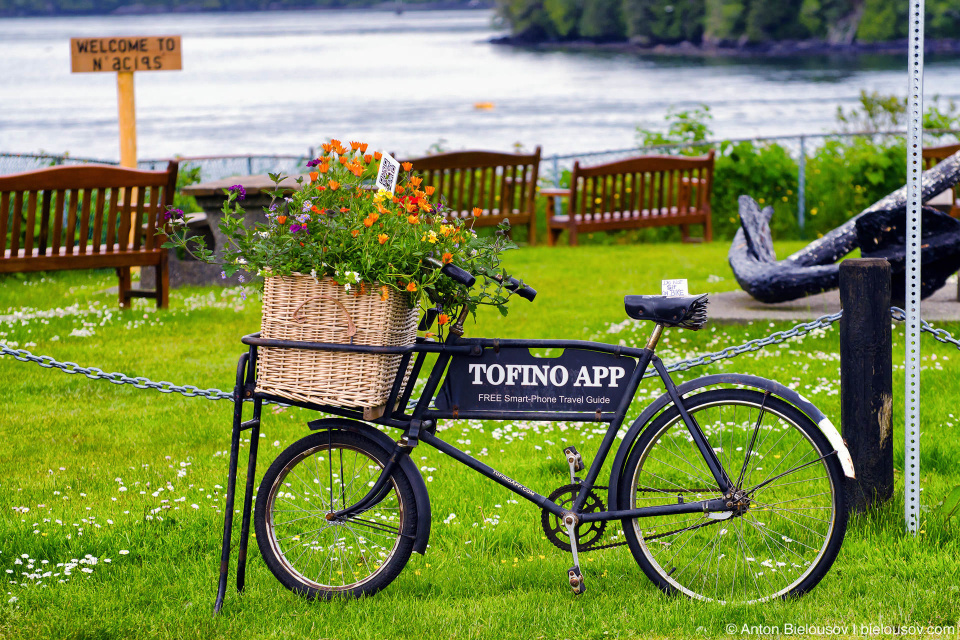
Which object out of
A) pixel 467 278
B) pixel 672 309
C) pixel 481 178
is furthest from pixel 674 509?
pixel 481 178

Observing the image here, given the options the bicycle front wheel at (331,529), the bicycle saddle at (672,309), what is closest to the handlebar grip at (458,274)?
the bicycle saddle at (672,309)

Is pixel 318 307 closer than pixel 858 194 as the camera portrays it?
Yes

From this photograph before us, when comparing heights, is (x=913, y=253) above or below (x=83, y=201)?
above

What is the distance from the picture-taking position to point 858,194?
1391cm

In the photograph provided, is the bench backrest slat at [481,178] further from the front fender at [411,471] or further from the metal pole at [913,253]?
the front fender at [411,471]

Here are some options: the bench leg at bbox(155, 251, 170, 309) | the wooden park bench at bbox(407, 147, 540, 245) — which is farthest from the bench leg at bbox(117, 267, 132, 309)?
the wooden park bench at bbox(407, 147, 540, 245)

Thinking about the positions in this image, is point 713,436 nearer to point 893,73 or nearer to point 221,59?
point 893,73

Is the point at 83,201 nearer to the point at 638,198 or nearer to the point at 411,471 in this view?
the point at 411,471

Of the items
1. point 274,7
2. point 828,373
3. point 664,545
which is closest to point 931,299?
point 828,373

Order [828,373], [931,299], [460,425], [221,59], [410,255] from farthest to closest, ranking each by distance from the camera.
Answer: [221,59], [931,299], [828,373], [460,425], [410,255]

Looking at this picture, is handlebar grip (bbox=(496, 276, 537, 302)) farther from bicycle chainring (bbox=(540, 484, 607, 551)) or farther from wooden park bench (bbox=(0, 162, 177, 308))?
wooden park bench (bbox=(0, 162, 177, 308))

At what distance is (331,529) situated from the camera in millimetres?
4273

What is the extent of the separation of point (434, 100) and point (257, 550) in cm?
6584

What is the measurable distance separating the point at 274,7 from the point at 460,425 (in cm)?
19912
